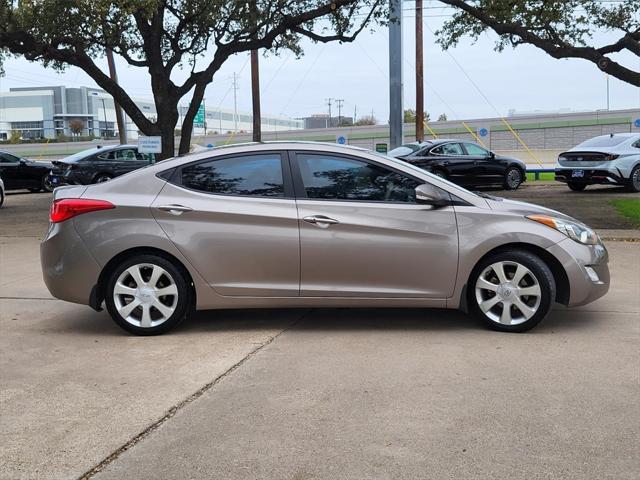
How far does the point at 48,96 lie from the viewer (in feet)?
371

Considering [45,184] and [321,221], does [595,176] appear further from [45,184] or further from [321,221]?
[45,184]

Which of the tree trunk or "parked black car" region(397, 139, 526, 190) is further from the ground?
the tree trunk

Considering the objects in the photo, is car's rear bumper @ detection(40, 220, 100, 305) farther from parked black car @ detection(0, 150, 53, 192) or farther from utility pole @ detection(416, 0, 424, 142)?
utility pole @ detection(416, 0, 424, 142)

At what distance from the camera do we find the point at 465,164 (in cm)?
1819

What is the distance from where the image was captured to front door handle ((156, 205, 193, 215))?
5508 millimetres

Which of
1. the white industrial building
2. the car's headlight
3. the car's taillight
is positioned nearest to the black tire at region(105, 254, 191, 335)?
the car's taillight

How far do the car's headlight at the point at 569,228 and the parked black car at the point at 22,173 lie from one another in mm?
18873

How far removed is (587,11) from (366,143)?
28775mm

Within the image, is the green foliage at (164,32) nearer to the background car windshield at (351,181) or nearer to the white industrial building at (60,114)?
the background car windshield at (351,181)

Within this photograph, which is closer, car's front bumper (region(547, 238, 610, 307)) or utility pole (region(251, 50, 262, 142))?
car's front bumper (region(547, 238, 610, 307))

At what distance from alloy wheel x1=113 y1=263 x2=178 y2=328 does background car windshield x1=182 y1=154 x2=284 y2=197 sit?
2.62 feet

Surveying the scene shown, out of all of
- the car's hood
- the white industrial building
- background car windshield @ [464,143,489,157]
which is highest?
the white industrial building

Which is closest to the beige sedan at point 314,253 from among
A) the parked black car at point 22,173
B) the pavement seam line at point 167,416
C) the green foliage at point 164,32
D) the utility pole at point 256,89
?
the pavement seam line at point 167,416

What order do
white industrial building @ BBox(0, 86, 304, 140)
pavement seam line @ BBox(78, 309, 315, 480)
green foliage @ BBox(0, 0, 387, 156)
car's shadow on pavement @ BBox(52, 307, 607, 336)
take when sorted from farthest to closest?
white industrial building @ BBox(0, 86, 304, 140), green foliage @ BBox(0, 0, 387, 156), car's shadow on pavement @ BBox(52, 307, 607, 336), pavement seam line @ BBox(78, 309, 315, 480)
